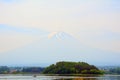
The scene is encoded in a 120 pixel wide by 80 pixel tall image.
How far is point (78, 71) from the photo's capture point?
67.6 meters

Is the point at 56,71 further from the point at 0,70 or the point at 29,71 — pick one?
the point at 0,70

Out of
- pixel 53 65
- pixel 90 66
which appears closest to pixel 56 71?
pixel 53 65

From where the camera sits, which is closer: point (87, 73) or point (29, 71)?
point (87, 73)

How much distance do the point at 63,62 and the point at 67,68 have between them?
1843mm

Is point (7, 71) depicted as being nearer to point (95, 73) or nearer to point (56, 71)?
point (56, 71)

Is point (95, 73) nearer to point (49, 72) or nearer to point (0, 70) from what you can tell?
point (49, 72)

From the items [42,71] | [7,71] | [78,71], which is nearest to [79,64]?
[78,71]

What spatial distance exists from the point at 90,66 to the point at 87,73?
1.47m

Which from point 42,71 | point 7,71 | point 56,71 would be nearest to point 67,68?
point 56,71

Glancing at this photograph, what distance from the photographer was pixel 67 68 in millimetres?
66812

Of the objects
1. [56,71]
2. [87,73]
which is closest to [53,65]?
[56,71]

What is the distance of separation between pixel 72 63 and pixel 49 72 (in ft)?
13.7

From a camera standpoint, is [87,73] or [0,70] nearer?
[87,73]

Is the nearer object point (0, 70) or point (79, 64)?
point (79, 64)
